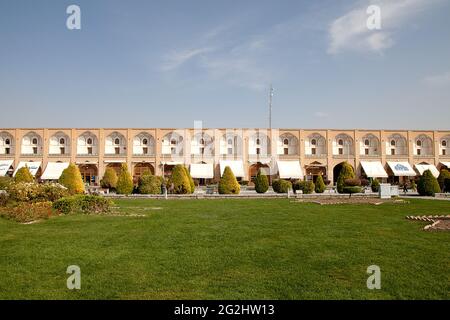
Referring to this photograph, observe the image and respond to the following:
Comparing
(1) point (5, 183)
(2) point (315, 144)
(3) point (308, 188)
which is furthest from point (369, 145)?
(1) point (5, 183)

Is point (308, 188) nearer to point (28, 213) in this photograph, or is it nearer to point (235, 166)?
point (235, 166)

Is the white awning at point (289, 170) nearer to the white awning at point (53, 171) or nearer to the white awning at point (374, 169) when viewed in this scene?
the white awning at point (374, 169)

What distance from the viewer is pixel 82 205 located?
14.0 metres

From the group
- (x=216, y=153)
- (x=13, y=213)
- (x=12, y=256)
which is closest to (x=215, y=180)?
(x=216, y=153)

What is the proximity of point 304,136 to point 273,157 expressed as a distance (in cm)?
474

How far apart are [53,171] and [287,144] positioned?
91.3ft

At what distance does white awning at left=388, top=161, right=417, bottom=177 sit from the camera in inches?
1585

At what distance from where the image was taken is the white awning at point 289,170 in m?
39.4

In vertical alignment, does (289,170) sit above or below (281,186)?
above

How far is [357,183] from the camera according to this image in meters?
24.2

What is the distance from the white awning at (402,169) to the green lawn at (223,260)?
3358cm
